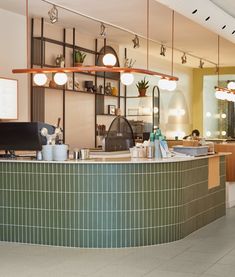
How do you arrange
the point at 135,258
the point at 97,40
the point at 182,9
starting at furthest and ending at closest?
the point at 97,40 < the point at 182,9 < the point at 135,258

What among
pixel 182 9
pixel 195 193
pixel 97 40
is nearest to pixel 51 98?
pixel 97 40

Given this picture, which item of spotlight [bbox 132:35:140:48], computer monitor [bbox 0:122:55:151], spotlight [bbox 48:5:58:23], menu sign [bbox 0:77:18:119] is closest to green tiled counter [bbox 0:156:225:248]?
computer monitor [bbox 0:122:55:151]

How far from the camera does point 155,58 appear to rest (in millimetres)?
14375

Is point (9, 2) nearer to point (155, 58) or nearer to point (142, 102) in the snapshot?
point (142, 102)

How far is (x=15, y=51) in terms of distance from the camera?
9.15 m

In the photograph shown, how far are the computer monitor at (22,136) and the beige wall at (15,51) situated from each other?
2.67 meters

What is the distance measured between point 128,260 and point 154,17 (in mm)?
5234

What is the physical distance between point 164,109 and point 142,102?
7.59 feet

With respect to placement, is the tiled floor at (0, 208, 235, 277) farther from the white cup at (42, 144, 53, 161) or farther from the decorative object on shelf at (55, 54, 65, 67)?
the decorative object on shelf at (55, 54, 65, 67)

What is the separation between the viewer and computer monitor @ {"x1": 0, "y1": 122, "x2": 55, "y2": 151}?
629 centimetres

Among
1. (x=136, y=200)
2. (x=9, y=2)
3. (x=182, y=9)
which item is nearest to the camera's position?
(x=136, y=200)

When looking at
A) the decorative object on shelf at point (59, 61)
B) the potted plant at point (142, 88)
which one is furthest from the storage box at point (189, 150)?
the potted plant at point (142, 88)

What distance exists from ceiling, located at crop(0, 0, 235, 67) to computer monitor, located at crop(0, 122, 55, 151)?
8.45 feet

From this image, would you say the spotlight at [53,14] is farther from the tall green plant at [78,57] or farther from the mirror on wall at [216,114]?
the mirror on wall at [216,114]
